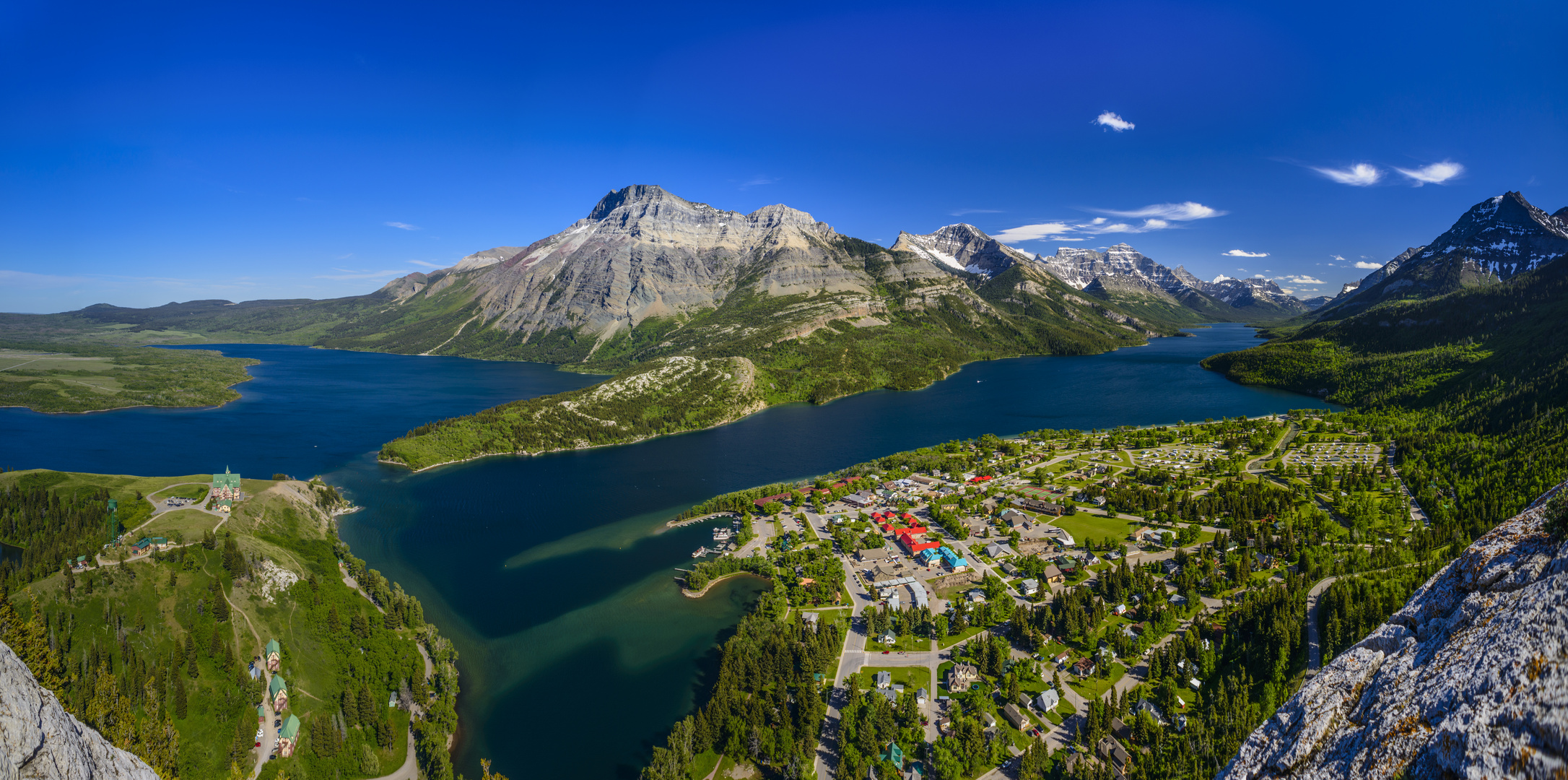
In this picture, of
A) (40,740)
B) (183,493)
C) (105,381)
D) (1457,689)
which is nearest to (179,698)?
(183,493)

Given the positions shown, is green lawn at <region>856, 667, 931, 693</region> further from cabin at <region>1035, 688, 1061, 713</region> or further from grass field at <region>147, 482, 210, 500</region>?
grass field at <region>147, 482, 210, 500</region>

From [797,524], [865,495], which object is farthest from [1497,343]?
[797,524]

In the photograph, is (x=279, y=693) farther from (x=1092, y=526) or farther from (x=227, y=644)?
(x=1092, y=526)

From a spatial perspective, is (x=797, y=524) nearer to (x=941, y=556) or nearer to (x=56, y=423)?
(x=941, y=556)

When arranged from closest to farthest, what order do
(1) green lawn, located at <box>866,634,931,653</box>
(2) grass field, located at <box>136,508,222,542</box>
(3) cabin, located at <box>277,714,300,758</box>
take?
(3) cabin, located at <box>277,714,300,758</box> < (1) green lawn, located at <box>866,634,931,653</box> < (2) grass field, located at <box>136,508,222,542</box>

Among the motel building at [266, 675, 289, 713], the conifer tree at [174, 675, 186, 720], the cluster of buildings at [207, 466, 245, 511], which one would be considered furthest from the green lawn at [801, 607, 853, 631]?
the cluster of buildings at [207, 466, 245, 511]
